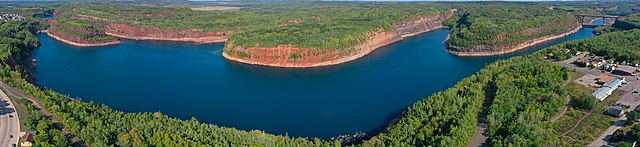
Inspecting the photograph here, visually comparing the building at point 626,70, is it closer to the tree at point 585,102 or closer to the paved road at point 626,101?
the paved road at point 626,101

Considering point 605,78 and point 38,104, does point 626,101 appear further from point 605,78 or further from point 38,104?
point 38,104

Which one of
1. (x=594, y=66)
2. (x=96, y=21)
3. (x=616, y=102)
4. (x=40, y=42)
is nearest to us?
(x=616, y=102)

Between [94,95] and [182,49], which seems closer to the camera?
[94,95]

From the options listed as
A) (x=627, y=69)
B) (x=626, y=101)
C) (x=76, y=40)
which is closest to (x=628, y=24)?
(x=627, y=69)

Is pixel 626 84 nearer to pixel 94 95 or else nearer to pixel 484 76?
pixel 484 76

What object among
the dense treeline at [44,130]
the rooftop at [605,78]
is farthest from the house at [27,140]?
the rooftop at [605,78]

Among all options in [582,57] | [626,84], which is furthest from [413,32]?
[626,84]

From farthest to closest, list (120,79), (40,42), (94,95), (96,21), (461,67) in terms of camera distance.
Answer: (96,21) < (40,42) < (461,67) < (120,79) < (94,95)
